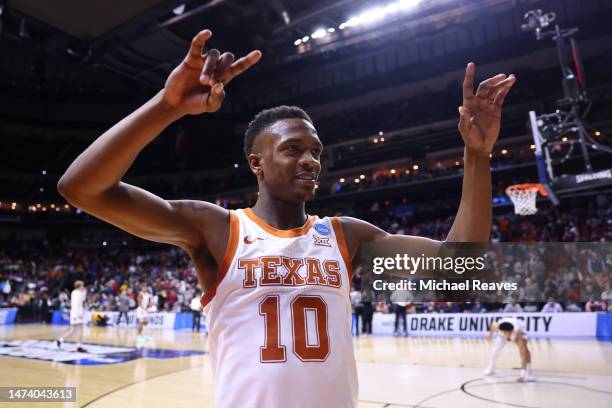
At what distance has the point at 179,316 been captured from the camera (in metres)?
18.7

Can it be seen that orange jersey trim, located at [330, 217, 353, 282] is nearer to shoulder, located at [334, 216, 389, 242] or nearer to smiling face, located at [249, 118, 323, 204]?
shoulder, located at [334, 216, 389, 242]

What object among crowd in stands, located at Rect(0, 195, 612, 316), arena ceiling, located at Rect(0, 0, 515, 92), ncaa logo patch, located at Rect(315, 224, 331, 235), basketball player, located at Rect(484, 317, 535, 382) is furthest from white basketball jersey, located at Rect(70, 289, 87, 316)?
ncaa logo patch, located at Rect(315, 224, 331, 235)

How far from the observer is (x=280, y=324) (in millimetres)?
1628

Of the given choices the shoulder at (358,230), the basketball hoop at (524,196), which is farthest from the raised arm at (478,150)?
the basketball hoop at (524,196)

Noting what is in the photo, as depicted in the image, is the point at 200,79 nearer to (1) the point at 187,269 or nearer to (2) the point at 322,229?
(2) the point at 322,229

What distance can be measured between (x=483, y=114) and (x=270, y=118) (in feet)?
2.96

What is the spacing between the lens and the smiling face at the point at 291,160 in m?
1.84

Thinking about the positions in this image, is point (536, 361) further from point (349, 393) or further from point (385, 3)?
point (385, 3)

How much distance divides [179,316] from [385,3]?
45.3 feet

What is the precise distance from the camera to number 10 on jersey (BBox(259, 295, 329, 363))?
1.58 m

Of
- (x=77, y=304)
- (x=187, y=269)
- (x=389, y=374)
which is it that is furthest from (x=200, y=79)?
(x=187, y=269)

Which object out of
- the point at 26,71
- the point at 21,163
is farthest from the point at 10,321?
the point at 26,71

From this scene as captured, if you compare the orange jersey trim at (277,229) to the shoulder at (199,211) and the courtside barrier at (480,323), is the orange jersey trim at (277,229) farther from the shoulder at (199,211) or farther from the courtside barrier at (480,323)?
the courtside barrier at (480,323)

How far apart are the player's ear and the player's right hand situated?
0.56 m
